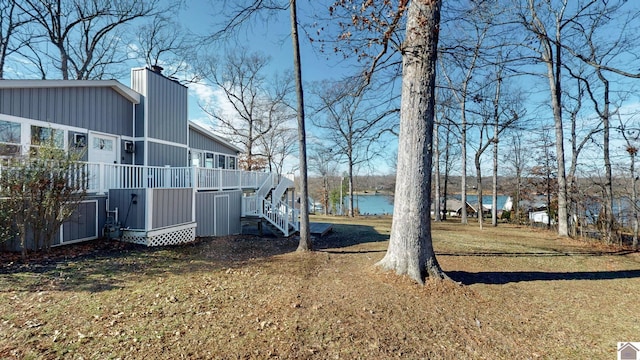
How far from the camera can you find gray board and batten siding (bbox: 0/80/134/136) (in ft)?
21.7

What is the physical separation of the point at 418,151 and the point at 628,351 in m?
3.31

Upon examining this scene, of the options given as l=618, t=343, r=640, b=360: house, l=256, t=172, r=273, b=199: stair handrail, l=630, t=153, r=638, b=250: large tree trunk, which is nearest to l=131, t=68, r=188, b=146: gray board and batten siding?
l=256, t=172, r=273, b=199: stair handrail

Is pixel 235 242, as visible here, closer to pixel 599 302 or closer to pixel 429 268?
pixel 429 268

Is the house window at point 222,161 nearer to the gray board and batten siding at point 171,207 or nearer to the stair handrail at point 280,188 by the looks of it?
the stair handrail at point 280,188

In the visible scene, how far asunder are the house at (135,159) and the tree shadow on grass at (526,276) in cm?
648

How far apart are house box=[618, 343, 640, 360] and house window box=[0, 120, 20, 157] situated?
1102 cm

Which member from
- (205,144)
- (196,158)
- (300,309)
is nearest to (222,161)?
(205,144)

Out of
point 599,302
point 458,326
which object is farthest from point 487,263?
point 458,326

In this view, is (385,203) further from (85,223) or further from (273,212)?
(85,223)

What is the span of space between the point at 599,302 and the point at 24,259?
1010cm

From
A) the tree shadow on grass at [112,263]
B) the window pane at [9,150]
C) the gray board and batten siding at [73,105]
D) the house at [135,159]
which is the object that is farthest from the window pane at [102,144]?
the tree shadow on grass at [112,263]

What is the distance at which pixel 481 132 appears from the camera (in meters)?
17.1

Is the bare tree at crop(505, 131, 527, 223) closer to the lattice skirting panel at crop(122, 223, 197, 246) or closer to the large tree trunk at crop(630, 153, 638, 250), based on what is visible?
the large tree trunk at crop(630, 153, 638, 250)

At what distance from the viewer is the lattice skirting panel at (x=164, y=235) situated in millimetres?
7090
